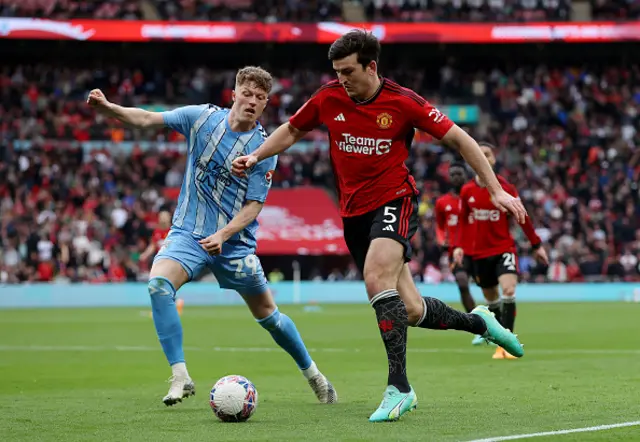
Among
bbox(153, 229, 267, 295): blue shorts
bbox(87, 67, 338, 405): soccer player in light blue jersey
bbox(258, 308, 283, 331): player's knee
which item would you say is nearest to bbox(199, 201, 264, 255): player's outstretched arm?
bbox(87, 67, 338, 405): soccer player in light blue jersey

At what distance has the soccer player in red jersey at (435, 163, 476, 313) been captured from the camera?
1545cm

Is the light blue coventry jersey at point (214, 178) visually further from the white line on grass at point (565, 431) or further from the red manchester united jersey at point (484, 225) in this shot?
the red manchester united jersey at point (484, 225)

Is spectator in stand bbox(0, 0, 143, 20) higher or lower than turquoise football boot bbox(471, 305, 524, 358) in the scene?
higher

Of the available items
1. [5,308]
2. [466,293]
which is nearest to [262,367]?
[466,293]

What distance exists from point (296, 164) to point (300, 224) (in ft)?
9.43

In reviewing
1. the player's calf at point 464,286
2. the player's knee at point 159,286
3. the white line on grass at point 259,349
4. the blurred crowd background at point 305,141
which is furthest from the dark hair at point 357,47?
the blurred crowd background at point 305,141

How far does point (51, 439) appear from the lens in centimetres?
645

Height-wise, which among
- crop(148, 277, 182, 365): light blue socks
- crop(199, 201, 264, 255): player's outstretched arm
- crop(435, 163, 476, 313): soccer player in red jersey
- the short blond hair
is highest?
the short blond hair

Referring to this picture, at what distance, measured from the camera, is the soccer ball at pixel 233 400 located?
7.35 metres

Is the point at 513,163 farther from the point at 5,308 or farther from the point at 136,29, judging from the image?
the point at 5,308

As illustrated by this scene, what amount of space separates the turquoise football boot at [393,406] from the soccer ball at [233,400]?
2.84 ft

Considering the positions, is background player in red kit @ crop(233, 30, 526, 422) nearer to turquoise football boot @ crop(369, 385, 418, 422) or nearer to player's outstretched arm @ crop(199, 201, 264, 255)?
turquoise football boot @ crop(369, 385, 418, 422)

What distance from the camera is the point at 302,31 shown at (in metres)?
38.6

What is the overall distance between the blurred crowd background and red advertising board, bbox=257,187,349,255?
Answer: 2.35 feet
